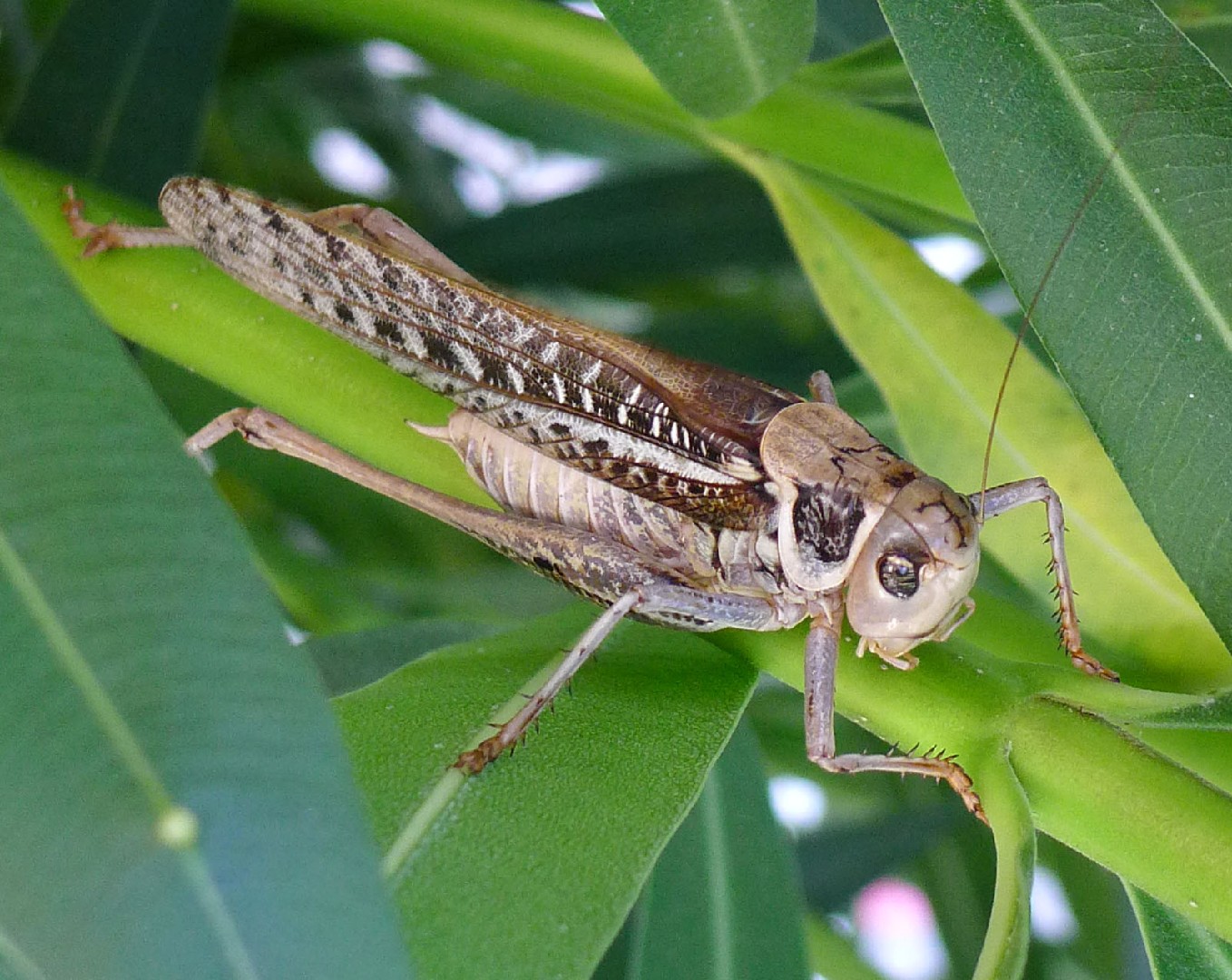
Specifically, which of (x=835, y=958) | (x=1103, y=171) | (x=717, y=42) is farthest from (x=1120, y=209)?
(x=835, y=958)

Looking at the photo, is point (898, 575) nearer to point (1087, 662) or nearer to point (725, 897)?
point (1087, 662)

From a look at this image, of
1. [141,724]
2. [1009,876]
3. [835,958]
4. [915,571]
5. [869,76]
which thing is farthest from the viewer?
[835,958]

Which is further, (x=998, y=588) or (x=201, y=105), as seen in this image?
(x=998, y=588)

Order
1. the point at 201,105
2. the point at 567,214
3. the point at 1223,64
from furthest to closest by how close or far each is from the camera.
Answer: the point at 567,214 < the point at 201,105 < the point at 1223,64

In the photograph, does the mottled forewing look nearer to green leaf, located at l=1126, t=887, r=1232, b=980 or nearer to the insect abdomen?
the insect abdomen

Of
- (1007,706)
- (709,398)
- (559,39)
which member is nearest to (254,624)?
(1007,706)

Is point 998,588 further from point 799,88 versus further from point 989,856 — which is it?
point 799,88

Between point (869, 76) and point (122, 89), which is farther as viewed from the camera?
point (122, 89)

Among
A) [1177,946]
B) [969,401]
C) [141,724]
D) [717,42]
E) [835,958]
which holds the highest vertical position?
[717,42]
